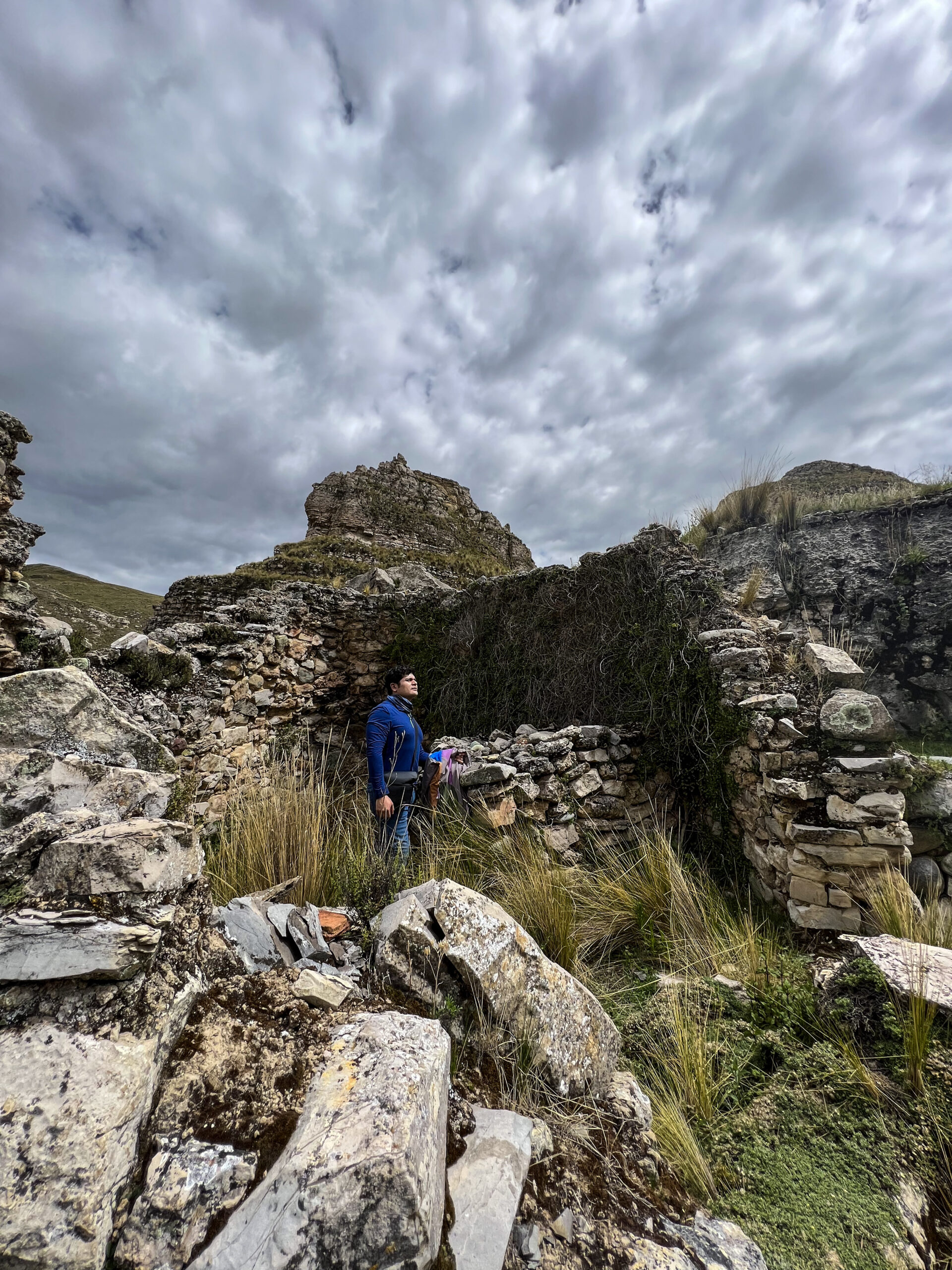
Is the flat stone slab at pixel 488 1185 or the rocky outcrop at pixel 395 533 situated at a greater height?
the rocky outcrop at pixel 395 533

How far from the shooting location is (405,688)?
454 cm

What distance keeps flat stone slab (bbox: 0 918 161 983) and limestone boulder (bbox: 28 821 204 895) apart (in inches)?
4.6

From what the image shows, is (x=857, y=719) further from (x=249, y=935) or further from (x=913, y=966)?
(x=249, y=935)

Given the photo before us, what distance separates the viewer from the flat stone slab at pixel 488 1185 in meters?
1.11

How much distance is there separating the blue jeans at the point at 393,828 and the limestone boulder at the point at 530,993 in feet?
6.20

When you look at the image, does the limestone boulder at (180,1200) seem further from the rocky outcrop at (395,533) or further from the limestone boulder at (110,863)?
the rocky outcrop at (395,533)

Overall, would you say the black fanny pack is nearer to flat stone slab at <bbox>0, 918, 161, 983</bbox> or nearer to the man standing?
the man standing

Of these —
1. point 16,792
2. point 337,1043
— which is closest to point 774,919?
point 337,1043

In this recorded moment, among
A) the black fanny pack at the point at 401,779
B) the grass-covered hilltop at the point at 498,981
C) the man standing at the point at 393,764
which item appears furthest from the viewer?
the black fanny pack at the point at 401,779

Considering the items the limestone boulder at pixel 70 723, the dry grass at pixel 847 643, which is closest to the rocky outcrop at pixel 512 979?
the limestone boulder at pixel 70 723

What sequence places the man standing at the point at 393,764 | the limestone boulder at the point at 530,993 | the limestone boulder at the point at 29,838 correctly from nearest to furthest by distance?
the limestone boulder at the point at 29,838, the limestone boulder at the point at 530,993, the man standing at the point at 393,764

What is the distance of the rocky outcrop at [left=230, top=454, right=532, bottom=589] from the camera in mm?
16022

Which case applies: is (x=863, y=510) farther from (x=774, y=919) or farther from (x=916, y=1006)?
(x=916, y=1006)

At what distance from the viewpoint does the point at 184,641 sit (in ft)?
18.0
